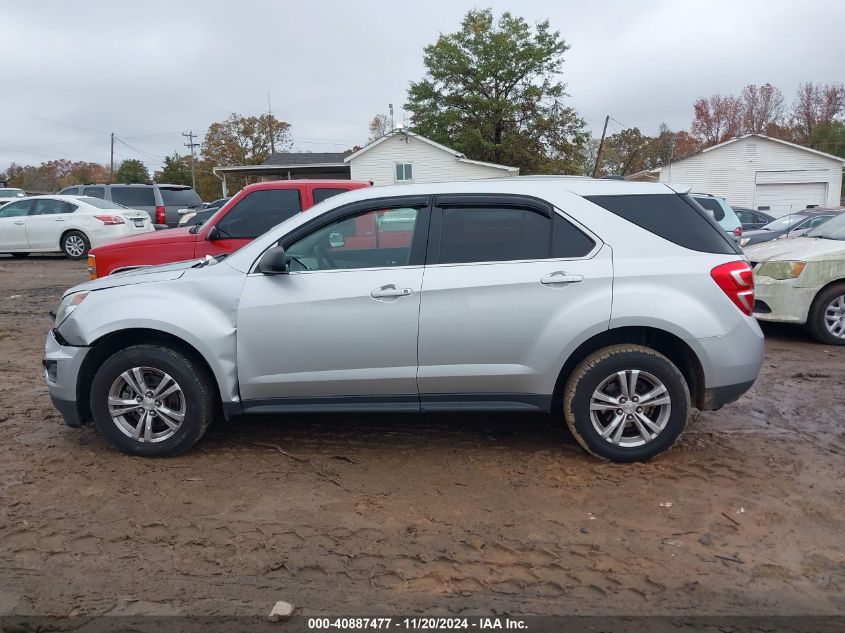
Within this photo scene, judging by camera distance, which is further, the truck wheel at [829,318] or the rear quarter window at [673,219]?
the truck wheel at [829,318]

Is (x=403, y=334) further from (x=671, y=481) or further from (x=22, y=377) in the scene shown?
(x=22, y=377)

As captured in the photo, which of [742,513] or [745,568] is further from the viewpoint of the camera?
[742,513]

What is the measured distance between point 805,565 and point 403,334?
245 centimetres

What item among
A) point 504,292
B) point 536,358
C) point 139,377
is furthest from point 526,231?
point 139,377

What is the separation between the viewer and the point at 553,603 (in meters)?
2.98

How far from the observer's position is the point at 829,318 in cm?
767

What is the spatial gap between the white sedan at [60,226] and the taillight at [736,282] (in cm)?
1482

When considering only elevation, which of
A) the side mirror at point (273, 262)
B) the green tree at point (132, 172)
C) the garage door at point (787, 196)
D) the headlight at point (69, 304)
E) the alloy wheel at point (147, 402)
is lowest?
the alloy wheel at point (147, 402)

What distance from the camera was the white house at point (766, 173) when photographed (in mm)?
35031

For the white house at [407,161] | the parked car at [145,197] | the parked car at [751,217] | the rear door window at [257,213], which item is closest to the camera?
the rear door window at [257,213]

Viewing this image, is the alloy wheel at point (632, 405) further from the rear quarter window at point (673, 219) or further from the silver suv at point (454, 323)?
the rear quarter window at point (673, 219)

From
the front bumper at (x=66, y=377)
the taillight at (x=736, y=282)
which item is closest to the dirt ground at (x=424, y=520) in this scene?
the front bumper at (x=66, y=377)

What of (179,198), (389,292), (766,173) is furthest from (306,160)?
(389,292)

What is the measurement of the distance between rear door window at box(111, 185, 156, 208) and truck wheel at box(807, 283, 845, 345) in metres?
18.0
